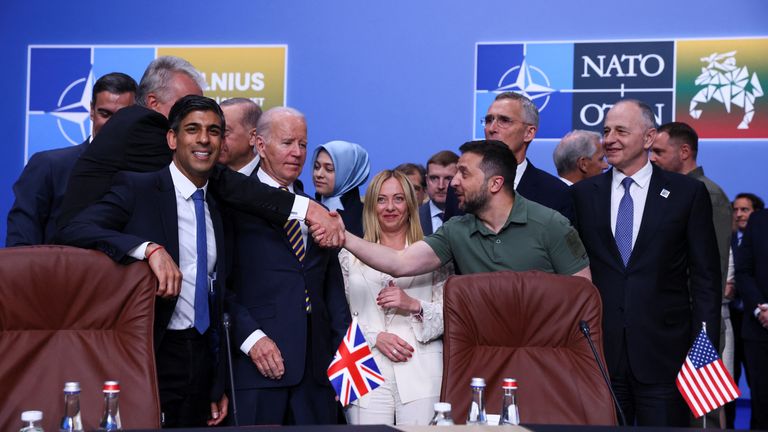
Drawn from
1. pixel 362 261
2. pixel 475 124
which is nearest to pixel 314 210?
pixel 362 261

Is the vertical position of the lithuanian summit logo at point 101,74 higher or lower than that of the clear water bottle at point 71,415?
higher

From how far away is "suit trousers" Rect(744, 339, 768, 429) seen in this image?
558 centimetres

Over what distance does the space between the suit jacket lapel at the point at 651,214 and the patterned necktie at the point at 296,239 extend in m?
1.25

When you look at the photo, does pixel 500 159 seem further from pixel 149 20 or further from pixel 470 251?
pixel 149 20

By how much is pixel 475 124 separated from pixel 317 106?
1.07 meters

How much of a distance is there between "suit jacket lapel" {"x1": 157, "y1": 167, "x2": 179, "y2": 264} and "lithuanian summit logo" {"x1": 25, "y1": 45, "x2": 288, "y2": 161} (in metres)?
3.74

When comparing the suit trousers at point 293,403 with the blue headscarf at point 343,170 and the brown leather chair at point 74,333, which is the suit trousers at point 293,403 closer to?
the brown leather chair at point 74,333

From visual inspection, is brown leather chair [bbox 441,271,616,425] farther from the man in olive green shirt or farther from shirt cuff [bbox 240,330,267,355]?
shirt cuff [bbox 240,330,267,355]

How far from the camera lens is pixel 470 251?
346 centimetres

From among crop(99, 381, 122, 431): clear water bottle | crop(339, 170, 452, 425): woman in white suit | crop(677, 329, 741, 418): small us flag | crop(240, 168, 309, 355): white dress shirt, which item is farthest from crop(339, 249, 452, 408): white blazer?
crop(99, 381, 122, 431): clear water bottle

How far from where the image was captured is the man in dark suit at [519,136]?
13.1 ft

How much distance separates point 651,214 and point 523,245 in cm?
60

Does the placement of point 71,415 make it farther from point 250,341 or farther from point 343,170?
point 343,170

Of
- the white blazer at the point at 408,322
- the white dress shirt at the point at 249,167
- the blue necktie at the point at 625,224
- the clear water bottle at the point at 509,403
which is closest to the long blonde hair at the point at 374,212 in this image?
the white blazer at the point at 408,322
